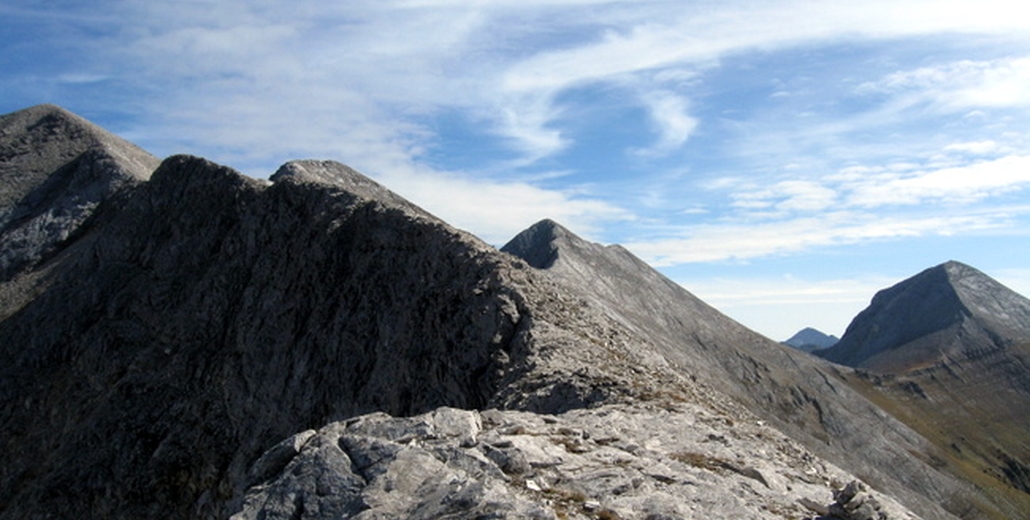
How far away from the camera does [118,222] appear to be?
6556 centimetres

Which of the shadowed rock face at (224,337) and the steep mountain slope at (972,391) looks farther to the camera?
the steep mountain slope at (972,391)

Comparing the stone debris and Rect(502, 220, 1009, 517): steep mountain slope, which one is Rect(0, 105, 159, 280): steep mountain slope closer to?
Rect(502, 220, 1009, 517): steep mountain slope

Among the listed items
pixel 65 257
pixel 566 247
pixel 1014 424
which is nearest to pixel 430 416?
pixel 65 257

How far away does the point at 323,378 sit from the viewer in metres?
42.4

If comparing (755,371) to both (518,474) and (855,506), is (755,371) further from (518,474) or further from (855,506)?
(518,474)

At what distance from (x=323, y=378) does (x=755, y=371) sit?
8338 centimetres

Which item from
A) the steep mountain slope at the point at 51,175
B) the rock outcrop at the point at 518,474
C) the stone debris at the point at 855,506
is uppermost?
the steep mountain slope at the point at 51,175

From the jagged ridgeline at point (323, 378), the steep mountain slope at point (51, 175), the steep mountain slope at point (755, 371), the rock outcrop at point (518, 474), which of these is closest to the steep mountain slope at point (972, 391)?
the steep mountain slope at point (755, 371)

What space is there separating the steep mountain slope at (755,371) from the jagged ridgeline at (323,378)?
4.49 meters

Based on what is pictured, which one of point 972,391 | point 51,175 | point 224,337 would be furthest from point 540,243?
point 972,391

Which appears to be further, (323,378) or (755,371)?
(755,371)

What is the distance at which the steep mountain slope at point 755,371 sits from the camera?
9388 cm

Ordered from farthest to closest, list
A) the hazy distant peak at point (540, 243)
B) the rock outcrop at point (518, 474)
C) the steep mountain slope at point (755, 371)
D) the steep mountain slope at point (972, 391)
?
the steep mountain slope at point (972, 391)
the hazy distant peak at point (540, 243)
the steep mountain slope at point (755, 371)
the rock outcrop at point (518, 474)

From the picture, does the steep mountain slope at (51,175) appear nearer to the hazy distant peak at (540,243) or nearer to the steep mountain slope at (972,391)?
the hazy distant peak at (540,243)
